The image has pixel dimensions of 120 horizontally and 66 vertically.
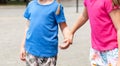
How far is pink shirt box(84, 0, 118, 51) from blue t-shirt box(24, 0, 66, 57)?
47cm

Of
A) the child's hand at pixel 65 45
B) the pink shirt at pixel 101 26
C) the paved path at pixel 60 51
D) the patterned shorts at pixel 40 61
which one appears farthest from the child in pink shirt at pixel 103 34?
the paved path at pixel 60 51

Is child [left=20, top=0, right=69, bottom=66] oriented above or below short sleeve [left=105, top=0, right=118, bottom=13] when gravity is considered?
below

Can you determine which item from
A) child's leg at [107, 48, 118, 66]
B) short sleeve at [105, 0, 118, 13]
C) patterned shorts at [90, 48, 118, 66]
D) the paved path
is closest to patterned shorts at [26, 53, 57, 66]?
patterned shorts at [90, 48, 118, 66]

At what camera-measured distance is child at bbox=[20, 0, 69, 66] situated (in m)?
3.75

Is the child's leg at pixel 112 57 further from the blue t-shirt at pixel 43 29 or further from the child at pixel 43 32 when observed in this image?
the blue t-shirt at pixel 43 29

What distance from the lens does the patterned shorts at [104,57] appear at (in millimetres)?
3297

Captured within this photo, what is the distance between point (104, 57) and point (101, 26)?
0.86 feet

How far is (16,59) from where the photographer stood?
320 inches

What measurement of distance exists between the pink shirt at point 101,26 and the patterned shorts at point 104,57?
0.12 ft

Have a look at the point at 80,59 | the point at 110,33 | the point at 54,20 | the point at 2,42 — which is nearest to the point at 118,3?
the point at 110,33

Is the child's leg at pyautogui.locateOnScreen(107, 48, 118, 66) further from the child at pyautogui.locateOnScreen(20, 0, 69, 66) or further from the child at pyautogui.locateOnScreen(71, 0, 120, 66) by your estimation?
the child at pyautogui.locateOnScreen(20, 0, 69, 66)

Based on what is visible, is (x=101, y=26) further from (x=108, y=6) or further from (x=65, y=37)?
(x=65, y=37)

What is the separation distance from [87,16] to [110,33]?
1.29 ft

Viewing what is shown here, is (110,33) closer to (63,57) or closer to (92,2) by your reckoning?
(92,2)
